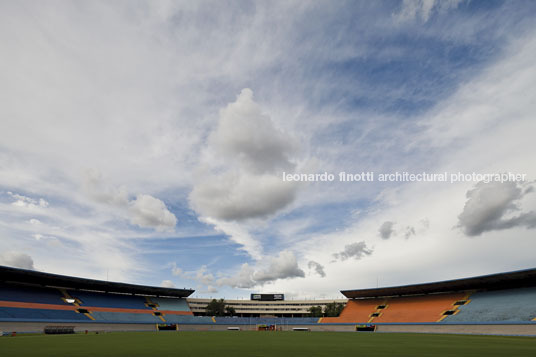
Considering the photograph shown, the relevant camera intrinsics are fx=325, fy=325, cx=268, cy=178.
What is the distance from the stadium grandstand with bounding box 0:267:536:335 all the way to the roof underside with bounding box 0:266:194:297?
14cm

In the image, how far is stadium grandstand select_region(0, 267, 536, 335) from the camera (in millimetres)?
50562

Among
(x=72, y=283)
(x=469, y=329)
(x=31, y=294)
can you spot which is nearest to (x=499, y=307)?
(x=469, y=329)

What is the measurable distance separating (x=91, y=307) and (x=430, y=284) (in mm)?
67796

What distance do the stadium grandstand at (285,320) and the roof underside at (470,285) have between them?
13 centimetres

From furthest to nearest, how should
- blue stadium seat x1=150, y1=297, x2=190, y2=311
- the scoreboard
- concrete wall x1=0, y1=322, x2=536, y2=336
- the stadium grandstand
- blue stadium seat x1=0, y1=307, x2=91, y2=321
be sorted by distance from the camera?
the scoreboard, blue stadium seat x1=150, y1=297, x2=190, y2=311, the stadium grandstand, blue stadium seat x1=0, y1=307, x2=91, y2=321, concrete wall x1=0, y1=322, x2=536, y2=336

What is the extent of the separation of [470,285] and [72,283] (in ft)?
256

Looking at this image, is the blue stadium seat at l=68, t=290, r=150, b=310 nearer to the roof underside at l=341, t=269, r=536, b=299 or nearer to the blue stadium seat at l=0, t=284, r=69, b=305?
the blue stadium seat at l=0, t=284, r=69, b=305

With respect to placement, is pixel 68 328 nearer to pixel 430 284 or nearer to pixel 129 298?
pixel 129 298

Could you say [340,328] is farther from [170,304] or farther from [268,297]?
[268,297]

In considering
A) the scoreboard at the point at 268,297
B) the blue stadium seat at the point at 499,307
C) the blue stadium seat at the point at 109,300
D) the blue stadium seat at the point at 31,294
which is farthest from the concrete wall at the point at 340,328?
the scoreboard at the point at 268,297

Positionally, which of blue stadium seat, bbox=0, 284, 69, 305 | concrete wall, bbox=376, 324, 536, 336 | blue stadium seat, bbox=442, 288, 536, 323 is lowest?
concrete wall, bbox=376, 324, 536, 336

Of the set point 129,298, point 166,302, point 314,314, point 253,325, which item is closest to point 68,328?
point 129,298

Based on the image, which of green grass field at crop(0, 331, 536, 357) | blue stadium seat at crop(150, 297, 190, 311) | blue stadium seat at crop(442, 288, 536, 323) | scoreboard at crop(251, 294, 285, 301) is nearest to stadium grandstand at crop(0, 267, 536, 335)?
blue stadium seat at crop(442, 288, 536, 323)

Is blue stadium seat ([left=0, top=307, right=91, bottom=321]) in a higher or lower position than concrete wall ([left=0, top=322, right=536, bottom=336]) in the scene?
higher
